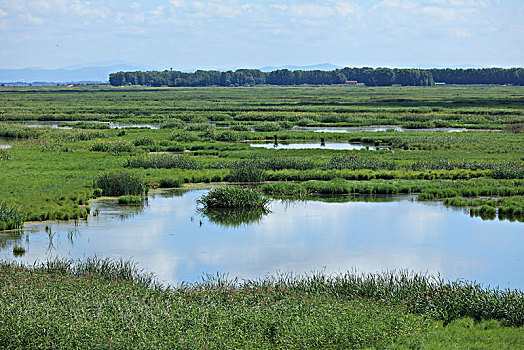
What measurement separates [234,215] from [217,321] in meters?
16.1

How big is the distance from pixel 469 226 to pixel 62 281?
1741cm

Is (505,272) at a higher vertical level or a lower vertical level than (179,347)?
lower

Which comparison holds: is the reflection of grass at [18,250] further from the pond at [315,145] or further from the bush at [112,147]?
the pond at [315,145]

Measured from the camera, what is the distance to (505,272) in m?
20.0

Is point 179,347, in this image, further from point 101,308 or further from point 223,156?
point 223,156

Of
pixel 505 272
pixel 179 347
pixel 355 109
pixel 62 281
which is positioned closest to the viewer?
pixel 179 347

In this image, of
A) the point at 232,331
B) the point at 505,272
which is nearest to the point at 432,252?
the point at 505,272

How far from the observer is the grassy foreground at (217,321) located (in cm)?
1192

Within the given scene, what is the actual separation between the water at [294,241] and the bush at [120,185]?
4.56 ft

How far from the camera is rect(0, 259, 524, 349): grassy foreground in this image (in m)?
11.9

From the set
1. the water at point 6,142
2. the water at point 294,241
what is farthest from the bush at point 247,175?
the water at point 6,142

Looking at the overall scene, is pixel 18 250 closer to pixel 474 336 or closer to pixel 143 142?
pixel 474 336

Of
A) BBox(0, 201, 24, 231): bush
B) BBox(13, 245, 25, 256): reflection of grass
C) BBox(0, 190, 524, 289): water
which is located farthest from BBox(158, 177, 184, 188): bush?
BBox(13, 245, 25, 256): reflection of grass

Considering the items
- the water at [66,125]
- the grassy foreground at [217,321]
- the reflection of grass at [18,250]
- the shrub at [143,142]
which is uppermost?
the grassy foreground at [217,321]
